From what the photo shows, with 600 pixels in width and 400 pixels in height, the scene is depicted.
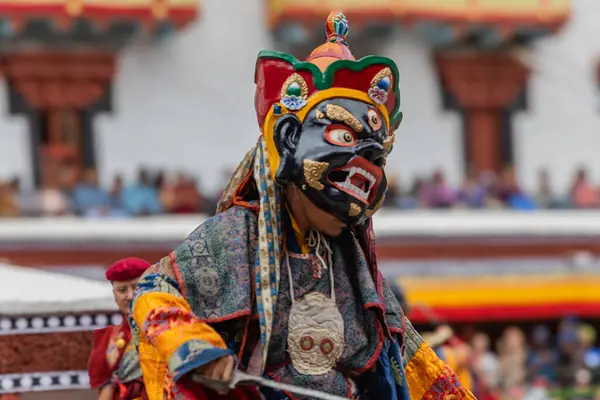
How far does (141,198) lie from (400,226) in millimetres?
2746

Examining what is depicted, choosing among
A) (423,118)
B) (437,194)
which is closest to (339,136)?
(437,194)

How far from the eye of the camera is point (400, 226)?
1394 centimetres

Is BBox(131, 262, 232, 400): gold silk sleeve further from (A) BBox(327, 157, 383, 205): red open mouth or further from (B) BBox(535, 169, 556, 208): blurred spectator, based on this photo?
(B) BBox(535, 169, 556, 208): blurred spectator

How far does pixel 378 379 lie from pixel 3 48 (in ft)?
35.2

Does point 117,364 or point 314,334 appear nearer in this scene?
point 314,334

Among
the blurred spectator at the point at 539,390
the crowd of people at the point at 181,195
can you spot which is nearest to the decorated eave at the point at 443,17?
the crowd of people at the point at 181,195

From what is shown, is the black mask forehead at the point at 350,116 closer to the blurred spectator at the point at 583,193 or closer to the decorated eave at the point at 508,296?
the decorated eave at the point at 508,296

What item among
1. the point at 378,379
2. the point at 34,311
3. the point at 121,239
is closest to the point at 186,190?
the point at 121,239

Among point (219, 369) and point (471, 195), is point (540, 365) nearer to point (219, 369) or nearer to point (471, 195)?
point (471, 195)

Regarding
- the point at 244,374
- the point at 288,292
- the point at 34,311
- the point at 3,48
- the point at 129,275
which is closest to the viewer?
the point at 244,374

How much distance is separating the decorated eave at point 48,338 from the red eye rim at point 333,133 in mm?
1987

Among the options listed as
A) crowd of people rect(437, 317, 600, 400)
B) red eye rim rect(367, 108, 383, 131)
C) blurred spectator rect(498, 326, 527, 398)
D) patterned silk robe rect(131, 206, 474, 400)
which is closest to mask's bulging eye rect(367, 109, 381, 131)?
red eye rim rect(367, 108, 383, 131)

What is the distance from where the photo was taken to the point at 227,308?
3.86 metres

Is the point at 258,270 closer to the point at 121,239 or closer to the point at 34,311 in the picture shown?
the point at 34,311
